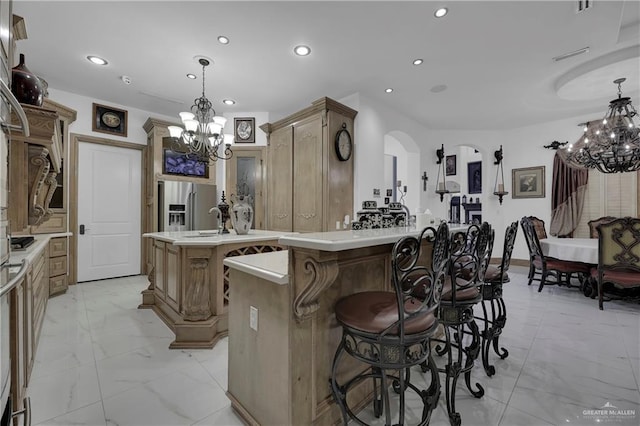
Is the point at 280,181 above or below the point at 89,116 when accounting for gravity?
below

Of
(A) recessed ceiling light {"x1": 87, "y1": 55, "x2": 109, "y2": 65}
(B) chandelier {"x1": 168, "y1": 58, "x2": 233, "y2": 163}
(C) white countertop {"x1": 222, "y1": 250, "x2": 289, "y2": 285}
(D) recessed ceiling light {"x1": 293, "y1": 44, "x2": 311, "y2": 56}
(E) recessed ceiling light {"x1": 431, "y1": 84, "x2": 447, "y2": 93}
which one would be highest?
(A) recessed ceiling light {"x1": 87, "y1": 55, "x2": 109, "y2": 65}

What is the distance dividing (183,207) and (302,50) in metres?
3.36

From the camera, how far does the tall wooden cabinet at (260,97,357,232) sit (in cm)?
386

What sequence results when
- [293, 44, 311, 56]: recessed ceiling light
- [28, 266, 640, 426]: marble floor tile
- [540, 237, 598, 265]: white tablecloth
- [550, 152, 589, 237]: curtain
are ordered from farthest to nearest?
1. [550, 152, 589, 237]: curtain
2. [540, 237, 598, 265]: white tablecloth
3. [293, 44, 311, 56]: recessed ceiling light
4. [28, 266, 640, 426]: marble floor tile

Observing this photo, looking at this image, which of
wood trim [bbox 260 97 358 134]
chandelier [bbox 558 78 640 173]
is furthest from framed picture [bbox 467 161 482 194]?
wood trim [bbox 260 97 358 134]

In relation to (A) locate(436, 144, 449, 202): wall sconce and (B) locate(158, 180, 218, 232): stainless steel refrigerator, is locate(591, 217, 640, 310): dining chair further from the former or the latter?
(B) locate(158, 180, 218, 232): stainless steel refrigerator

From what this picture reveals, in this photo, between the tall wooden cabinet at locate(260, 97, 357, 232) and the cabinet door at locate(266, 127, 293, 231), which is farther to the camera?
the cabinet door at locate(266, 127, 293, 231)

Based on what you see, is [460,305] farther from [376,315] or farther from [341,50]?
[341,50]

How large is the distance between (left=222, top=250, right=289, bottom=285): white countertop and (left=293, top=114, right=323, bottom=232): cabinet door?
218cm

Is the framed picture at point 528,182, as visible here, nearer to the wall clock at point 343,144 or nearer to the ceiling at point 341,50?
the ceiling at point 341,50

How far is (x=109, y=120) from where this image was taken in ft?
15.7

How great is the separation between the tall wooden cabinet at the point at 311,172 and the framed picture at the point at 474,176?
6.47 m

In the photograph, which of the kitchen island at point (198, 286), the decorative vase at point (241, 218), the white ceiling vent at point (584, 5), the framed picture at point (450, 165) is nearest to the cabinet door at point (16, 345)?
the kitchen island at point (198, 286)

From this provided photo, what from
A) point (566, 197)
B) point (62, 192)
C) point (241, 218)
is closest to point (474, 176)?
point (566, 197)
